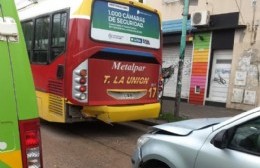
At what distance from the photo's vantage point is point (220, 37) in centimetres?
1528

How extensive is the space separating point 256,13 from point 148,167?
35.6 feet

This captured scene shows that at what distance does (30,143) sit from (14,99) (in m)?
0.35

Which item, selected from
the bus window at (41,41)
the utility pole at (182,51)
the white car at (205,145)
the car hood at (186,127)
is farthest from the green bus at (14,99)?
the utility pole at (182,51)

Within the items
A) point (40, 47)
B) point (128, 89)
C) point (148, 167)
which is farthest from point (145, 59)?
point (148, 167)

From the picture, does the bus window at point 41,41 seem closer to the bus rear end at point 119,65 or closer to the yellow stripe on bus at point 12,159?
the bus rear end at point 119,65

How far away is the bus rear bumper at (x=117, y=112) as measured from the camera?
28.6ft

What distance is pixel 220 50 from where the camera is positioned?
15508mm

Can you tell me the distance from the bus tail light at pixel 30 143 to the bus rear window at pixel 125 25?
5.66 metres

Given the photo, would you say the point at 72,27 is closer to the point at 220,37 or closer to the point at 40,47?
the point at 40,47

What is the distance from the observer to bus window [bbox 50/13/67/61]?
880cm

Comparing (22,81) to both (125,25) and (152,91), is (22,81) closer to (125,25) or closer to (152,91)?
(125,25)

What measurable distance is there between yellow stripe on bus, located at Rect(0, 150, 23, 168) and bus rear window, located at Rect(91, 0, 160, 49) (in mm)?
5837

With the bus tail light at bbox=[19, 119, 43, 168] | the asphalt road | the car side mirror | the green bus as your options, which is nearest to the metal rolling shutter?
the asphalt road

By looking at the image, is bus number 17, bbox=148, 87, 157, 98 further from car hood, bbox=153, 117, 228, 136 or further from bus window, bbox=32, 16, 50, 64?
car hood, bbox=153, 117, 228, 136
